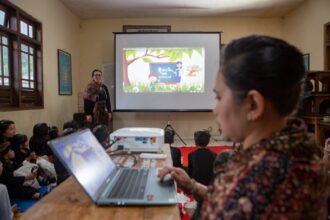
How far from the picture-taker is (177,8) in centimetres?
525

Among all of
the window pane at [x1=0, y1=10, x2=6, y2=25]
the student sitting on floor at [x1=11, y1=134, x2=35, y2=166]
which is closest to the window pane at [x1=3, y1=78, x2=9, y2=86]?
the window pane at [x1=0, y1=10, x2=6, y2=25]

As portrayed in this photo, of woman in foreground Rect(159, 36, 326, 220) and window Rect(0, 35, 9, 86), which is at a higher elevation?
window Rect(0, 35, 9, 86)

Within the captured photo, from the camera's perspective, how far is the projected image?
548 centimetres

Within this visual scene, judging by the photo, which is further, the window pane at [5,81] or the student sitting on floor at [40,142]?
the window pane at [5,81]

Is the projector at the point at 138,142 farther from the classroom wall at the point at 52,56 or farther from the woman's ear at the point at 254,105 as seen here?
the classroom wall at the point at 52,56

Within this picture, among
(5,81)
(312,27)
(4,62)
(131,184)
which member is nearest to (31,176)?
(5,81)

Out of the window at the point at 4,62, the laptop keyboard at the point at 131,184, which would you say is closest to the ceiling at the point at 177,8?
the window at the point at 4,62

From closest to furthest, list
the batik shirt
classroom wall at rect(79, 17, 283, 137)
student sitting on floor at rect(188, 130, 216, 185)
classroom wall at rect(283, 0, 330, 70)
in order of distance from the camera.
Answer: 1. the batik shirt
2. student sitting on floor at rect(188, 130, 216, 185)
3. classroom wall at rect(283, 0, 330, 70)
4. classroom wall at rect(79, 17, 283, 137)

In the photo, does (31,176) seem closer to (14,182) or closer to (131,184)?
(14,182)

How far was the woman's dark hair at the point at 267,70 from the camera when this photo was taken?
1.55 ft

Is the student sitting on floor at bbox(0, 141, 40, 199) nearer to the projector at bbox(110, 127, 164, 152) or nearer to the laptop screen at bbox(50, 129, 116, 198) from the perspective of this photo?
the projector at bbox(110, 127, 164, 152)

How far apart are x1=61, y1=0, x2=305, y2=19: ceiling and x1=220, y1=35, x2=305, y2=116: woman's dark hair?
4.69 metres

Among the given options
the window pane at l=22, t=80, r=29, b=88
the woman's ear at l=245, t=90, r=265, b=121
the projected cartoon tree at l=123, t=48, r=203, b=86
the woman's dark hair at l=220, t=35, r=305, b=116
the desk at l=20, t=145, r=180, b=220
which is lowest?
the desk at l=20, t=145, r=180, b=220

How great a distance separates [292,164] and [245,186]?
79 millimetres
